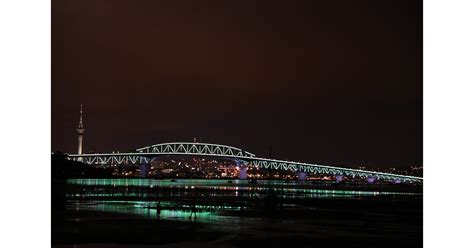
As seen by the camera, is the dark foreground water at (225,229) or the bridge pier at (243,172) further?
the bridge pier at (243,172)

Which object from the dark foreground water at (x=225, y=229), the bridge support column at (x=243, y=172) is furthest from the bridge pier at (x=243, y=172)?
the dark foreground water at (x=225, y=229)

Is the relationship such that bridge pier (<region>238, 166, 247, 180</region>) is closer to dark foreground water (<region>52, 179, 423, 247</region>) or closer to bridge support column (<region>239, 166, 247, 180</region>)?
bridge support column (<region>239, 166, 247, 180</region>)

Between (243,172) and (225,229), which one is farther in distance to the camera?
(243,172)

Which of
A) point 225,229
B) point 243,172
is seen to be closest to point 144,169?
point 243,172

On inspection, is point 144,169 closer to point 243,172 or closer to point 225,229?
point 243,172

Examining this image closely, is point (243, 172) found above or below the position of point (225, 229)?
below

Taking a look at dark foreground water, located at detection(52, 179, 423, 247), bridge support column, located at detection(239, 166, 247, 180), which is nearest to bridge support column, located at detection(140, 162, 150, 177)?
bridge support column, located at detection(239, 166, 247, 180)

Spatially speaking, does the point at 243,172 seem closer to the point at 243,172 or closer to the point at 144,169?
the point at 243,172

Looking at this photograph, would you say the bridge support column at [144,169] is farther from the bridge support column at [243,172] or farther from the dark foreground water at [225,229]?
the dark foreground water at [225,229]

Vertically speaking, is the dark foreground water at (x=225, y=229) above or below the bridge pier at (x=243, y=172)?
above
